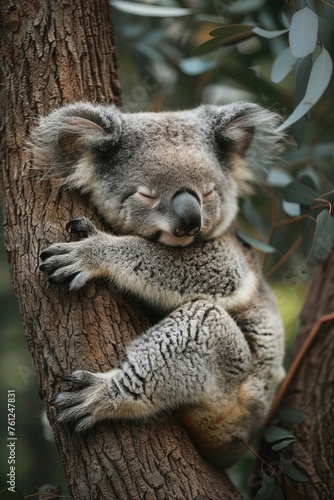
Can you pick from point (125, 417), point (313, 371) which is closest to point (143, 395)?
point (125, 417)

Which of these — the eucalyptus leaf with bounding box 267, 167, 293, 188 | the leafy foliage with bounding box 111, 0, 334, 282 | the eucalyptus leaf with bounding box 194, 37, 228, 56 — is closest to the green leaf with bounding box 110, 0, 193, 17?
the leafy foliage with bounding box 111, 0, 334, 282

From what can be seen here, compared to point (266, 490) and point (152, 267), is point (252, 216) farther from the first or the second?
point (266, 490)

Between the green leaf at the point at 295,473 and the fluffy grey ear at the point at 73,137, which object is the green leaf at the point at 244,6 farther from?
the green leaf at the point at 295,473

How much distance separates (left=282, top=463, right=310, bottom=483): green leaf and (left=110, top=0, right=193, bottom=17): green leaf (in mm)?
Result: 2786

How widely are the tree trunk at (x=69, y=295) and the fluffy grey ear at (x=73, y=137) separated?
0.08 metres

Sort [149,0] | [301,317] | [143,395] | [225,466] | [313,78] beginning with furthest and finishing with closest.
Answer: [149,0] → [301,317] → [225,466] → [143,395] → [313,78]

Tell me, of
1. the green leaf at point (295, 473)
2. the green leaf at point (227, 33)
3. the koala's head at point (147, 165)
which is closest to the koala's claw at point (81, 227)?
the koala's head at point (147, 165)

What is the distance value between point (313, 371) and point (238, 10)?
2.22 metres

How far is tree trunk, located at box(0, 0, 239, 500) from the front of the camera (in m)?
2.21

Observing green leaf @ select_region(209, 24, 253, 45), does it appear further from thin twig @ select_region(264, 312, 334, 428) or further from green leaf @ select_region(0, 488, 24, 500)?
green leaf @ select_region(0, 488, 24, 500)

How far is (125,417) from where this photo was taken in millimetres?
2285

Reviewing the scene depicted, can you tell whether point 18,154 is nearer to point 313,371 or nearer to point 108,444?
point 108,444

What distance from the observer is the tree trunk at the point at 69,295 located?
7.26 ft

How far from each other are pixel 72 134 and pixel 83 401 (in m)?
1.18
